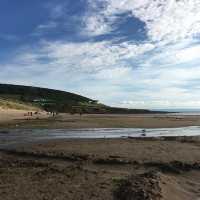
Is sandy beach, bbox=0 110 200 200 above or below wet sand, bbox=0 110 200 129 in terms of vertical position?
below

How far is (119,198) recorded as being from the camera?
10.7 m

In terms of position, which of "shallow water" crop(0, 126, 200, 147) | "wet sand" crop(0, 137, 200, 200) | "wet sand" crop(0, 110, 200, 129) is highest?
"wet sand" crop(0, 110, 200, 129)

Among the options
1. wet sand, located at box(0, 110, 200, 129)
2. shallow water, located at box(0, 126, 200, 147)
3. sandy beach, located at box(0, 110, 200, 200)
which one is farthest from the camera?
wet sand, located at box(0, 110, 200, 129)

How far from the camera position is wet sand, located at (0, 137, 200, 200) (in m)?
11.0

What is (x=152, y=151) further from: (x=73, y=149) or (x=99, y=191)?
(x=99, y=191)

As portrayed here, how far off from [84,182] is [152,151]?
875cm

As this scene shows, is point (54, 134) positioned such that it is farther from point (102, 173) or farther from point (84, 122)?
point (84, 122)

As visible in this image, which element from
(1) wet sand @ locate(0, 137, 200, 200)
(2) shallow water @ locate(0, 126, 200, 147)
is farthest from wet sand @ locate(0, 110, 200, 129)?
(1) wet sand @ locate(0, 137, 200, 200)

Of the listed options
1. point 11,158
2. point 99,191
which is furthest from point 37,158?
point 99,191

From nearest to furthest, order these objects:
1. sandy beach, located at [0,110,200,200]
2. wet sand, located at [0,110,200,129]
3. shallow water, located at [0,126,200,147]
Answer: sandy beach, located at [0,110,200,200]
shallow water, located at [0,126,200,147]
wet sand, located at [0,110,200,129]

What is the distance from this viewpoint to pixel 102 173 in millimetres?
14008

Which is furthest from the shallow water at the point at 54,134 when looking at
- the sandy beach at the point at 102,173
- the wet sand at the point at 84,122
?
the wet sand at the point at 84,122

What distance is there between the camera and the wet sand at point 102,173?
1105 centimetres

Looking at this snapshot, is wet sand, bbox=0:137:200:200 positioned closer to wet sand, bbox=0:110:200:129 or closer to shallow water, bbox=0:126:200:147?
shallow water, bbox=0:126:200:147
